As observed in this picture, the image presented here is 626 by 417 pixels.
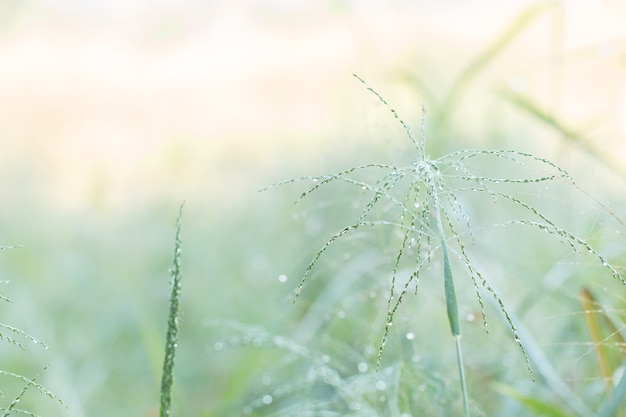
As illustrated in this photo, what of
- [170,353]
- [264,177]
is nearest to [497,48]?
[170,353]

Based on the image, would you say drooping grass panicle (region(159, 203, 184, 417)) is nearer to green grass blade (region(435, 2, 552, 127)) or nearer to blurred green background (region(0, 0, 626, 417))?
blurred green background (region(0, 0, 626, 417))

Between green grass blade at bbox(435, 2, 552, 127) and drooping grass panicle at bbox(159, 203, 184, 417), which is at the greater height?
green grass blade at bbox(435, 2, 552, 127)

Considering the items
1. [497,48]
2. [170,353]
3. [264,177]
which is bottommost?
[170,353]

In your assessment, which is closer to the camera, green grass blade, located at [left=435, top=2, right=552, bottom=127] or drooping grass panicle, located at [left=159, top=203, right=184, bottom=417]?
drooping grass panicle, located at [left=159, top=203, right=184, bottom=417]

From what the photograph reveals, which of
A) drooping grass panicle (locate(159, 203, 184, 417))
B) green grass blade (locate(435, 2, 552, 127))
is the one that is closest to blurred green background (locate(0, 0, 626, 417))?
green grass blade (locate(435, 2, 552, 127))

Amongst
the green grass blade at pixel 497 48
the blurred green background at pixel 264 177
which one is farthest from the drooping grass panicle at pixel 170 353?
the green grass blade at pixel 497 48

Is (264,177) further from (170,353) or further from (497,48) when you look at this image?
(170,353)

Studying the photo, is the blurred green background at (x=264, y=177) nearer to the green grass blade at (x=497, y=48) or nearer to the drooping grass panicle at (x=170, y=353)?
the green grass blade at (x=497, y=48)

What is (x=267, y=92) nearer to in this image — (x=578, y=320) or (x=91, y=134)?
(x=91, y=134)
